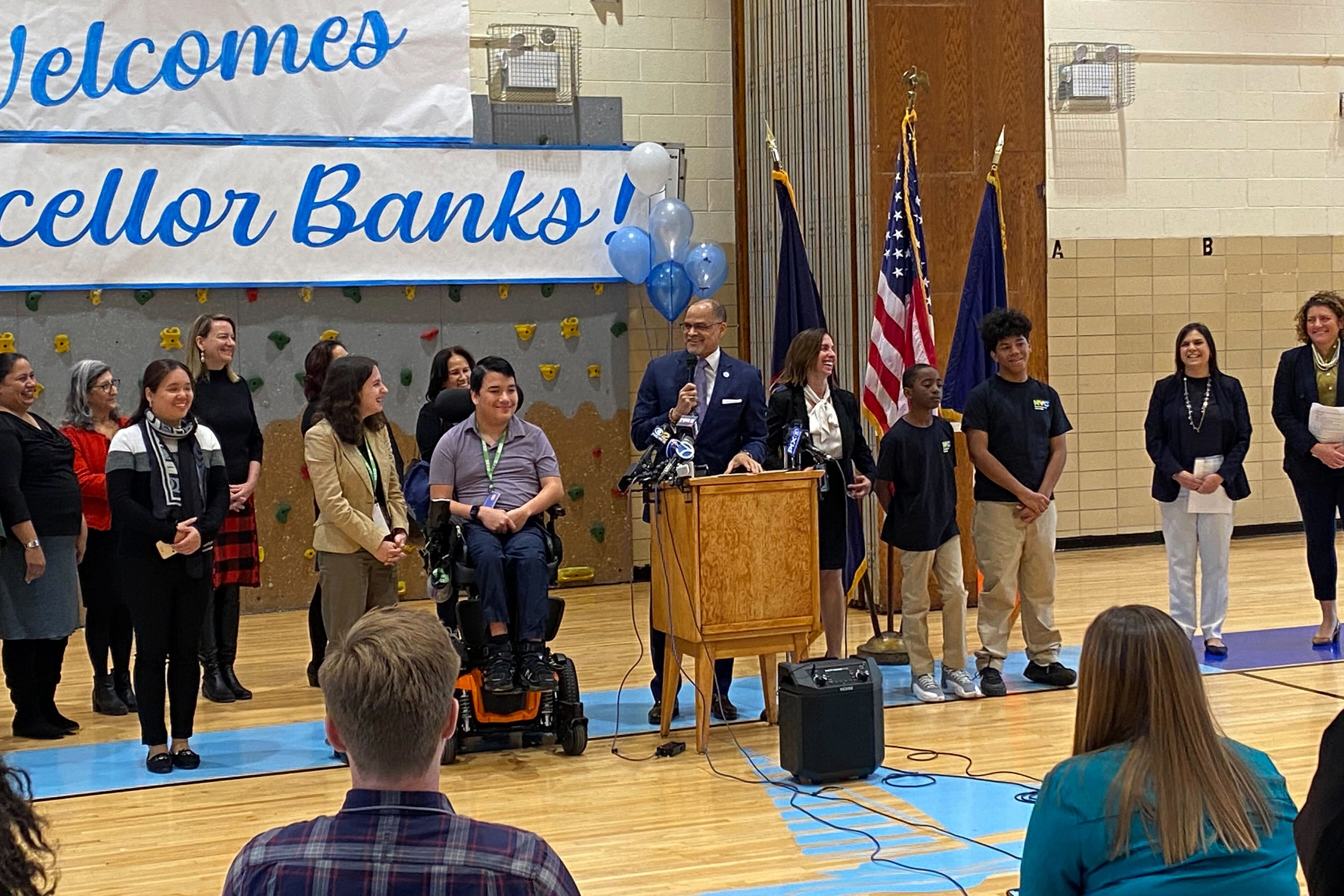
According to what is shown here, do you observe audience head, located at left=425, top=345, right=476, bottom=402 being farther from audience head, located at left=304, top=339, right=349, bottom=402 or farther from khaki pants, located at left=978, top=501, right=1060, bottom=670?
khaki pants, located at left=978, top=501, right=1060, bottom=670

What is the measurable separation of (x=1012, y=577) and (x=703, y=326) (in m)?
1.74

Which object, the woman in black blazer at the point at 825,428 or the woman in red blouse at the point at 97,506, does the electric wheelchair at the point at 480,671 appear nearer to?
the woman in black blazer at the point at 825,428

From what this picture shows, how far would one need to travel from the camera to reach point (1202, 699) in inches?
85.9

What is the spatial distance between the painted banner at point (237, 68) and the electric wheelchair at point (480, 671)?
4.18 meters

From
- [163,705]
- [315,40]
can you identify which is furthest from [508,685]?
[315,40]

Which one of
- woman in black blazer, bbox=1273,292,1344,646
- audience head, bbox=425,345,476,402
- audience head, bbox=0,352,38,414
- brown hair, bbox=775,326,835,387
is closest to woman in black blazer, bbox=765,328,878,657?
brown hair, bbox=775,326,835,387

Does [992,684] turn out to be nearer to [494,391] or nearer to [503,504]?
[503,504]

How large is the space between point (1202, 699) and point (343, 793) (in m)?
3.51

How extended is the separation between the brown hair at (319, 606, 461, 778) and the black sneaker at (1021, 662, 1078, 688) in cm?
489

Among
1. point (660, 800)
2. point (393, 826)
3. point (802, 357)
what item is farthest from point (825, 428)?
point (393, 826)

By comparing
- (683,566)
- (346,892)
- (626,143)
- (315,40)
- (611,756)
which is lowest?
(611,756)

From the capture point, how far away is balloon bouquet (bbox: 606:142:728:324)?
9.15 meters

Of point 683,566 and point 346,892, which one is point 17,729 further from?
point 346,892

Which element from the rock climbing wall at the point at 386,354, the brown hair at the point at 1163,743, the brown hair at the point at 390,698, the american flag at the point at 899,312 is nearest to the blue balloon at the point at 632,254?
the rock climbing wall at the point at 386,354
